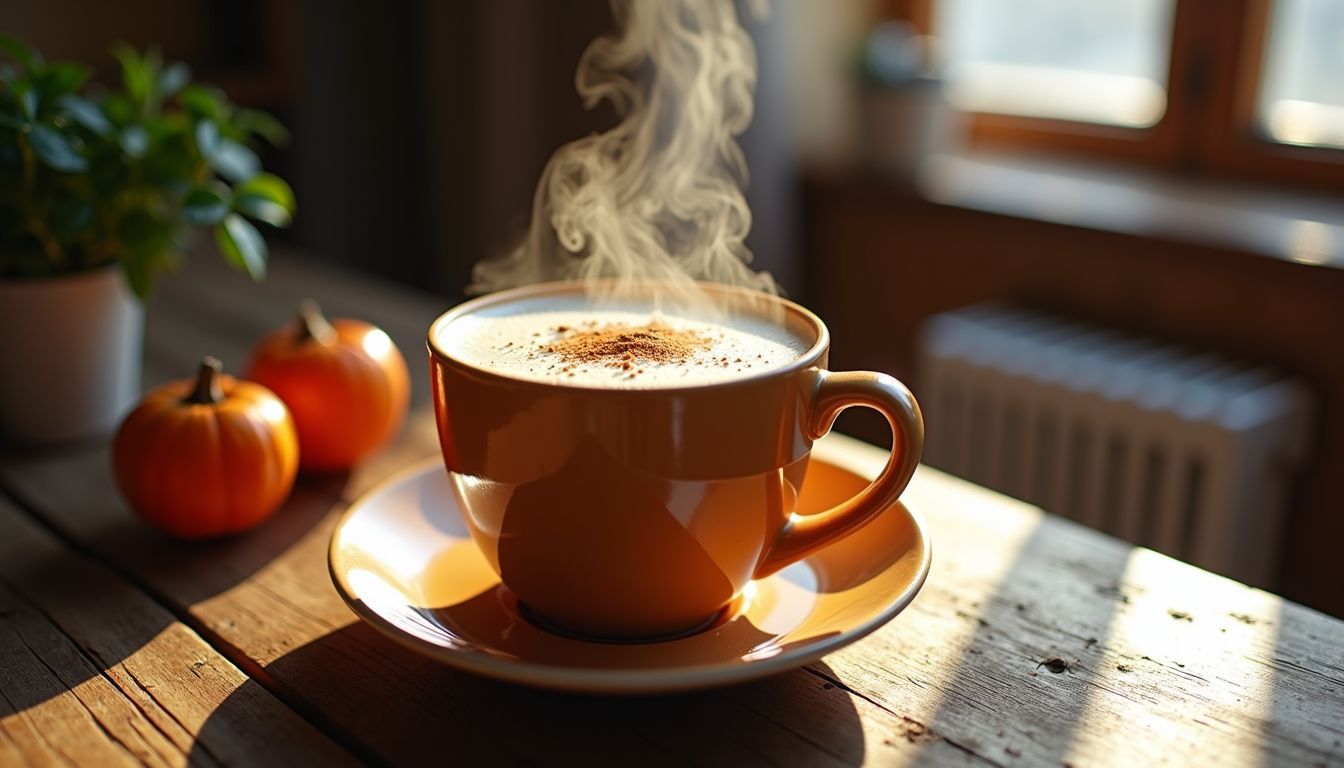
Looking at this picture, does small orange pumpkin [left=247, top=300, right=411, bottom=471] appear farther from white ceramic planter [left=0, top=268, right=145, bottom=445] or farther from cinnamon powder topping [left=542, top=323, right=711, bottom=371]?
cinnamon powder topping [left=542, top=323, right=711, bottom=371]

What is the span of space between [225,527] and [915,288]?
141cm

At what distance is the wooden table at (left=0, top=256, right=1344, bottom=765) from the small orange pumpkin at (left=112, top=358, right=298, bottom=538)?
0.03 meters

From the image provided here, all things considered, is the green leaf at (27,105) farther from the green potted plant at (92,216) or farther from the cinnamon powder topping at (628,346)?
the cinnamon powder topping at (628,346)

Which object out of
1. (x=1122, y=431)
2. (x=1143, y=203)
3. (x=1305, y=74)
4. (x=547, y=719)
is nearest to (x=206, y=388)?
(x=547, y=719)

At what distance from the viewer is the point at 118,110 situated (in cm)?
92

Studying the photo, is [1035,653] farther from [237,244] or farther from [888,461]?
[237,244]

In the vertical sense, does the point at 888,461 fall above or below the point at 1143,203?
above

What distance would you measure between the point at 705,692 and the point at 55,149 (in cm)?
58

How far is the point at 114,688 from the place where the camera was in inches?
24.8

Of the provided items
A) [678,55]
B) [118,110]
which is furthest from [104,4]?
[118,110]

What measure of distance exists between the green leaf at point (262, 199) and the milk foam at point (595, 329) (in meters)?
0.30

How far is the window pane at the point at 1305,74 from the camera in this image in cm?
170

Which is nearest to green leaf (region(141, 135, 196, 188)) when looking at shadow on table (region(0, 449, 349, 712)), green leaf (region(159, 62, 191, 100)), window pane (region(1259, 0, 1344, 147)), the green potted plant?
the green potted plant

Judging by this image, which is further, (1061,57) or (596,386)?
(1061,57)
